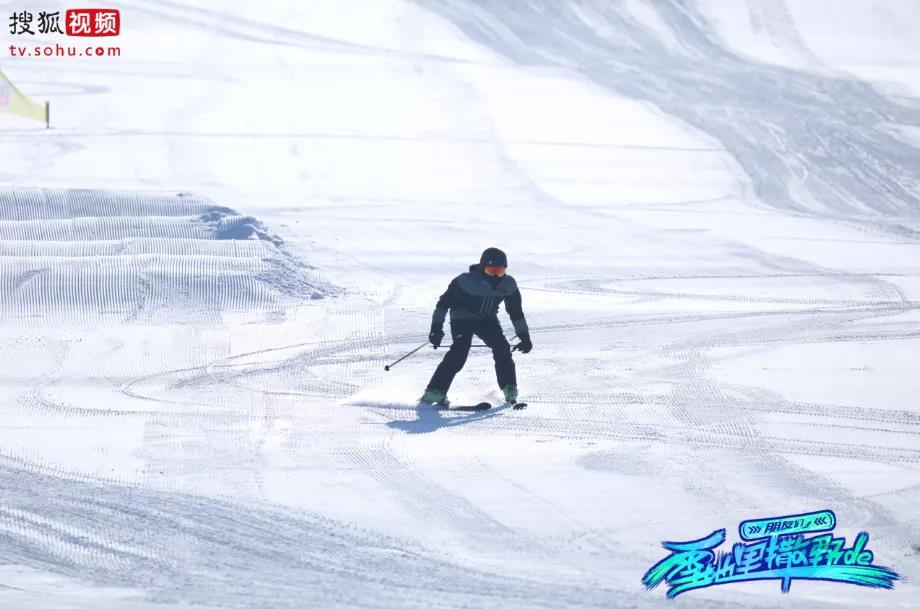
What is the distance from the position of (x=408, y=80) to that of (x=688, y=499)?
19265 millimetres

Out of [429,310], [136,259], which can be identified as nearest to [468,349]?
[429,310]

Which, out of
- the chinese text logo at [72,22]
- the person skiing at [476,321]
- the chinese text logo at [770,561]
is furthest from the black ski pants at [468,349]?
the chinese text logo at [72,22]

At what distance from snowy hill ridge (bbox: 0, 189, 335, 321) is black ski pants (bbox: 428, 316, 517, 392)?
3572 millimetres

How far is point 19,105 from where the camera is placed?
22.5 metres

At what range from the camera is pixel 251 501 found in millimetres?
7668

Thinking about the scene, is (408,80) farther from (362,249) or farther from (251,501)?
(251,501)

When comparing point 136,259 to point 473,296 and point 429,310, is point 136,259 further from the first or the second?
point 473,296

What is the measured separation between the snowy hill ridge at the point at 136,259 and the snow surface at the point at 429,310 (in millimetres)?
44

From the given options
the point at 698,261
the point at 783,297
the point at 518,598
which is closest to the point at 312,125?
the point at 698,261

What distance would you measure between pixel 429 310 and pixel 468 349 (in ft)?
11.5

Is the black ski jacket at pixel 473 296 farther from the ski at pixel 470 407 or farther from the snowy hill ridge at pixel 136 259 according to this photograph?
the snowy hill ridge at pixel 136 259

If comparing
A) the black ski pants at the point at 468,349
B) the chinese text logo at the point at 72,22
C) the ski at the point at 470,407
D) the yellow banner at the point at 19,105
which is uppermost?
the black ski pants at the point at 468,349

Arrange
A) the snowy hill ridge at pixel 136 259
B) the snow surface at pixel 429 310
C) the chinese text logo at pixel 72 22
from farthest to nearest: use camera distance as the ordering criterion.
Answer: the chinese text logo at pixel 72 22 → the snowy hill ridge at pixel 136 259 → the snow surface at pixel 429 310

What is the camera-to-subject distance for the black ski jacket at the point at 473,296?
9.98m
